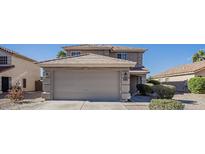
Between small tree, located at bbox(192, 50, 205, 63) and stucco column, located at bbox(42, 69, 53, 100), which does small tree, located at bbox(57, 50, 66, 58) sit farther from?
small tree, located at bbox(192, 50, 205, 63)

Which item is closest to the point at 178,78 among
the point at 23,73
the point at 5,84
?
the point at 23,73

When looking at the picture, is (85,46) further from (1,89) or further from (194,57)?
(194,57)

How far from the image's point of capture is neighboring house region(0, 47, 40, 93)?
21.8 m

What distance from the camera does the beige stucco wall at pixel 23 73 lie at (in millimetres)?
22684

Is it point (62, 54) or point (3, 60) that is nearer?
point (3, 60)

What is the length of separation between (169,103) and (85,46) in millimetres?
14898

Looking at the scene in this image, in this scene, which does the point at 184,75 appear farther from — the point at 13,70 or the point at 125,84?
the point at 13,70

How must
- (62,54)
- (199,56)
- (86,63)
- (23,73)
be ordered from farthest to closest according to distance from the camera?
1. (199,56)
2. (62,54)
3. (23,73)
4. (86,63)

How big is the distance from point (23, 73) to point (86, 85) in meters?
13.3

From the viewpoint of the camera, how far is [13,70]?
22625 mm
